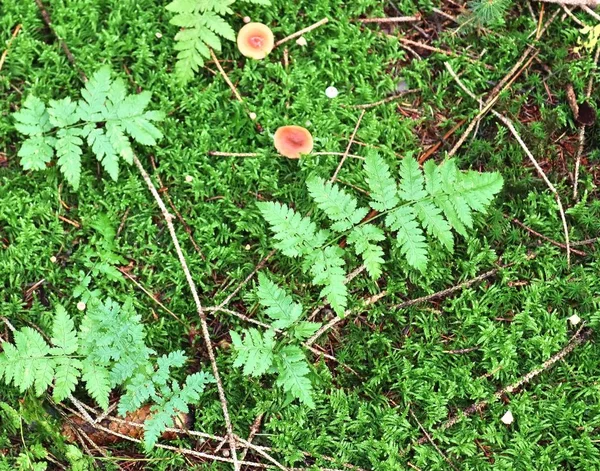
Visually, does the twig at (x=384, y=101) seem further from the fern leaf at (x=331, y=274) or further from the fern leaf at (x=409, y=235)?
the fern leaf at (x=331, y=274)

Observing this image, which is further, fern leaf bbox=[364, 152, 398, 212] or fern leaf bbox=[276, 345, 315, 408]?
fern leaf bbox=[364, 152, 398, 212]

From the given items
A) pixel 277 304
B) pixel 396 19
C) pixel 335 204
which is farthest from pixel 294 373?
pixel 396 19

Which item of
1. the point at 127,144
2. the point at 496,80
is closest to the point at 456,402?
the point at 496,80

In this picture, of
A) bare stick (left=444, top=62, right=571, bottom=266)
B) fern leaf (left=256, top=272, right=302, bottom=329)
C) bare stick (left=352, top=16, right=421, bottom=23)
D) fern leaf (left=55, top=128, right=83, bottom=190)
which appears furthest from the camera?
bare stick (left=352, top=16, right=421, bottom=23)

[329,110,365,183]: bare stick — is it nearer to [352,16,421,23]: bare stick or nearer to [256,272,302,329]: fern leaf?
[352,16,421,23]: bare stick

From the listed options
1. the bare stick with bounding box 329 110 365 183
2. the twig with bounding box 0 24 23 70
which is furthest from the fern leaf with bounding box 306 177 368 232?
the twig with bounding box 0 24 23 70

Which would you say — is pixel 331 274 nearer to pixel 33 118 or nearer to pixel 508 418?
pixel 508 418

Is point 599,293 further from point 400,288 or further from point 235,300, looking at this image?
point 235,300

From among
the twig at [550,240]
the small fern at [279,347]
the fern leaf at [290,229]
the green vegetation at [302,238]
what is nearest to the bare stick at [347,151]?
the green vegetation at [302,238]
